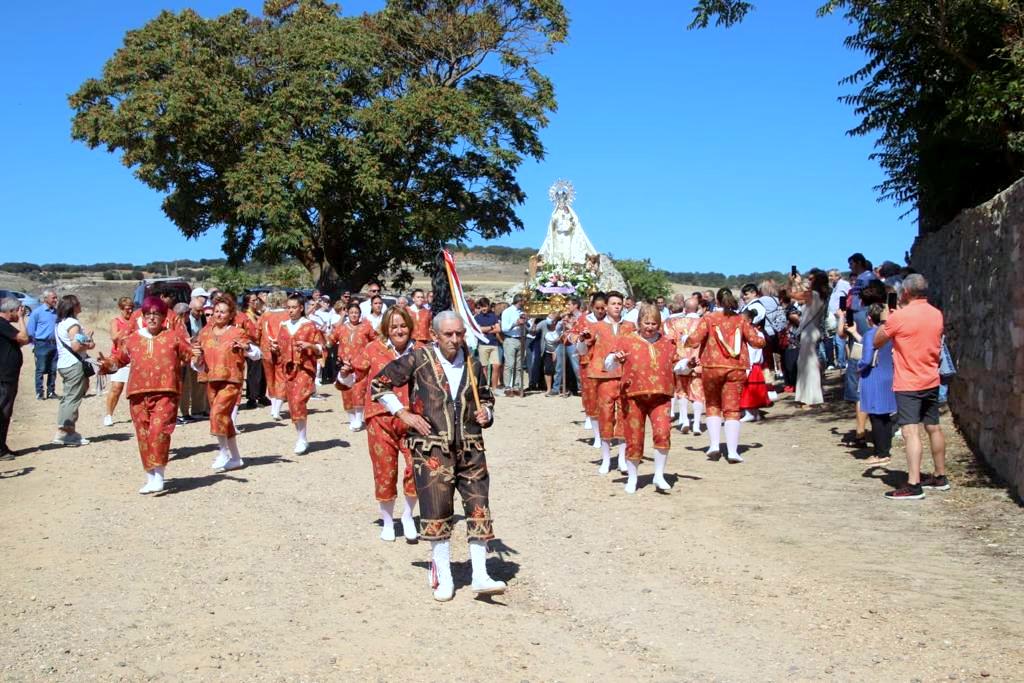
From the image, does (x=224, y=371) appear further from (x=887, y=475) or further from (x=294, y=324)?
(x=887, y=475)

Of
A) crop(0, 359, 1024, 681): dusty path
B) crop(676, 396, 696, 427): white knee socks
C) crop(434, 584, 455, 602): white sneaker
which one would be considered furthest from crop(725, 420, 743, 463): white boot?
crop(434, 584, 455, 602): white sneaker

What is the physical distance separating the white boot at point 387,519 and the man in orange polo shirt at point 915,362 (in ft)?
14.1

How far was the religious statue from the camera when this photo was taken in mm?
32719

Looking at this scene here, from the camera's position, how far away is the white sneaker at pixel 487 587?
6.43 metres

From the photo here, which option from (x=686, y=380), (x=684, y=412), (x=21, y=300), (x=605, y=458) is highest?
(x=21, y=300)

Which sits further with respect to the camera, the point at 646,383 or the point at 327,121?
the point at 327,121

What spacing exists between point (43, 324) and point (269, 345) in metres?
5.52

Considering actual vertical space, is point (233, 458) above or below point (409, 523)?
above

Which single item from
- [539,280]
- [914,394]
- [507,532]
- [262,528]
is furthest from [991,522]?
[539,280]

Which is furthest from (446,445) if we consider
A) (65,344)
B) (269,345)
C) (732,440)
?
(269,345)

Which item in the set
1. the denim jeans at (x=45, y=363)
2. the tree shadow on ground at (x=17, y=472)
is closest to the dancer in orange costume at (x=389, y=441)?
the tree shadow on ground at (x=17, y=472)

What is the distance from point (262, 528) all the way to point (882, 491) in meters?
5.52

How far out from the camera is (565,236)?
3303 centimetres

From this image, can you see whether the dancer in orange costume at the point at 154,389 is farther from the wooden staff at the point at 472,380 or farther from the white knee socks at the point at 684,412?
the white knee socks at the point at 684,412
